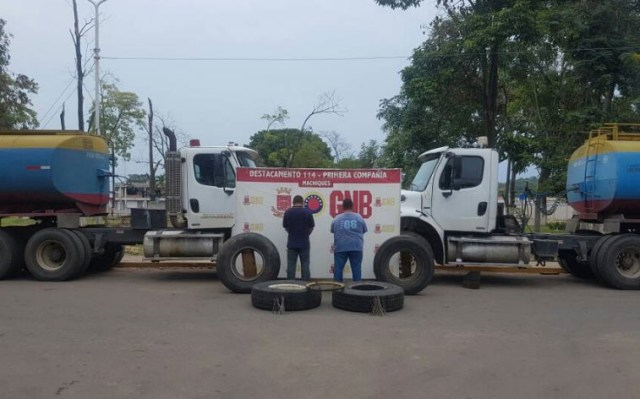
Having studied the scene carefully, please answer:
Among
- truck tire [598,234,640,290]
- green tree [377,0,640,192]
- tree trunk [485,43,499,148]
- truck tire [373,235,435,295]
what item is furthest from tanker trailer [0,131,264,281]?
tree trunk [485,43,499,148]

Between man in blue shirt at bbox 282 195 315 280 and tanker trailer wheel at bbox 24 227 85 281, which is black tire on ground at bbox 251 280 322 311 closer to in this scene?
man in blue shirt at bbox 282 195 315 280

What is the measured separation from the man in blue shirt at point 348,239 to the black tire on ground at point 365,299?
1.11 m

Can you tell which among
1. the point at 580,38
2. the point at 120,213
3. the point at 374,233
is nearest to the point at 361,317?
the point at 374,233

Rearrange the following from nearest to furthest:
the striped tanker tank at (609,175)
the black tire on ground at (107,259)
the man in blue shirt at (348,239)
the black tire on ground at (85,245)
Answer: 1. the man in blue shirt at (348,239)
2. the striped tanker tank at (609,175)
3. the black tire on ground at (85,245)
4. the black tire on ground at (107,259)

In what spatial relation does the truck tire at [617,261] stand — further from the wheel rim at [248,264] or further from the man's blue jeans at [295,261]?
the wheel rim at [248,264]

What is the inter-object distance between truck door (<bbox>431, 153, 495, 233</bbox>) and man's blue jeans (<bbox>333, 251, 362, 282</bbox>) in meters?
2.10

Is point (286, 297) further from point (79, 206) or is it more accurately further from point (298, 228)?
point (79, 206)

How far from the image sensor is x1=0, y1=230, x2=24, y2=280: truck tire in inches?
477

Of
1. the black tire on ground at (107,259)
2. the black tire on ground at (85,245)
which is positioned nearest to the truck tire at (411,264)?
the black tire on ground at (85,245)

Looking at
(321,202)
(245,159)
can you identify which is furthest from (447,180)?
(245,159)

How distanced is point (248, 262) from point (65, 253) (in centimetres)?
400

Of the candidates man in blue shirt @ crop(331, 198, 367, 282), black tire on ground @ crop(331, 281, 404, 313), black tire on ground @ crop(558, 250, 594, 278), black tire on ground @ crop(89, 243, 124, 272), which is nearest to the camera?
black tire on ground @ crop(331, 281, 404, 313)

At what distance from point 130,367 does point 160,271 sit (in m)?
7.86

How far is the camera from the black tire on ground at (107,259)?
523 inches
